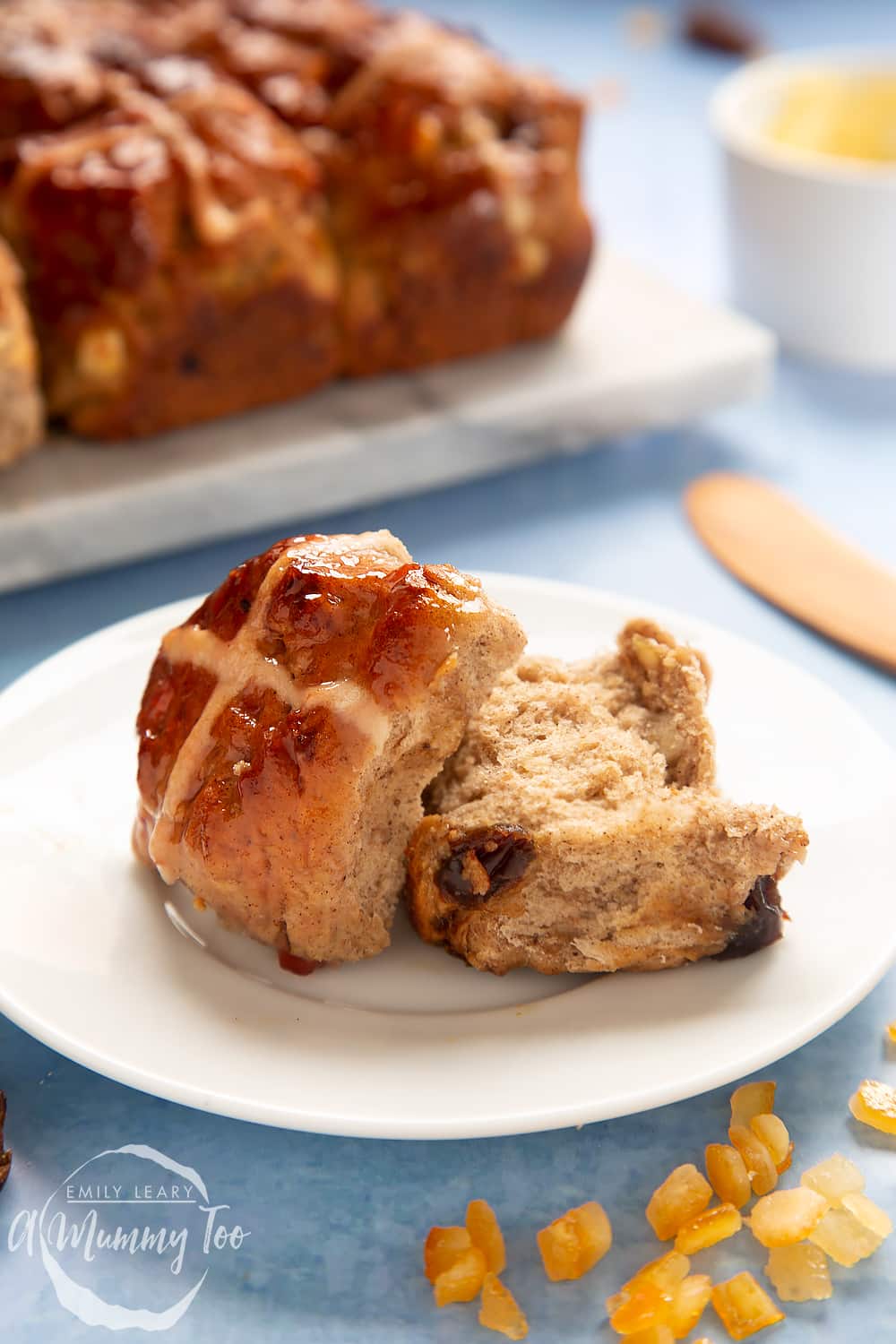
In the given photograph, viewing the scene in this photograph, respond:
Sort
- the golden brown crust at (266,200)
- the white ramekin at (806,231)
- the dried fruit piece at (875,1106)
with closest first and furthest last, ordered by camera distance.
A: the dried fruit piece at (875,1106) < the golden brown crust at (266,200) < the white ramekin at (806,231)

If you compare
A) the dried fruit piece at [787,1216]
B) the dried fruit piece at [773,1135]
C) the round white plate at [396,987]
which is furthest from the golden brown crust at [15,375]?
the dried fruit piece at [787,1216]

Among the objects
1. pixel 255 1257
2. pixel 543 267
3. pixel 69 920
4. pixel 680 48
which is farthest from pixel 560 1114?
pixel 680 48

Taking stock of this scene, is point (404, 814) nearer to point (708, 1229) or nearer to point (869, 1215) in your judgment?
point (708, 1229)

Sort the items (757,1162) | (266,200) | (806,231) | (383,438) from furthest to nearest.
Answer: (806,231), (383,438), (266,200), (757,1162)

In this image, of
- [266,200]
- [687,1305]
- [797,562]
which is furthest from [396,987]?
[266,200]

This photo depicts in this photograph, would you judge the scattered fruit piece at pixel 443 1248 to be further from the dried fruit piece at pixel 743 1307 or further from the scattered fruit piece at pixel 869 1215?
the scattered fruit piece at pixel 869 1215

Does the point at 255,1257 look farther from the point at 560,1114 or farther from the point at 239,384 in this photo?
the point at 239,384

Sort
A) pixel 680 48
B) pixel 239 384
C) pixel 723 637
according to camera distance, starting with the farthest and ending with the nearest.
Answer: pixel 680 48 → pixel 239 384 → pixel 723 637
